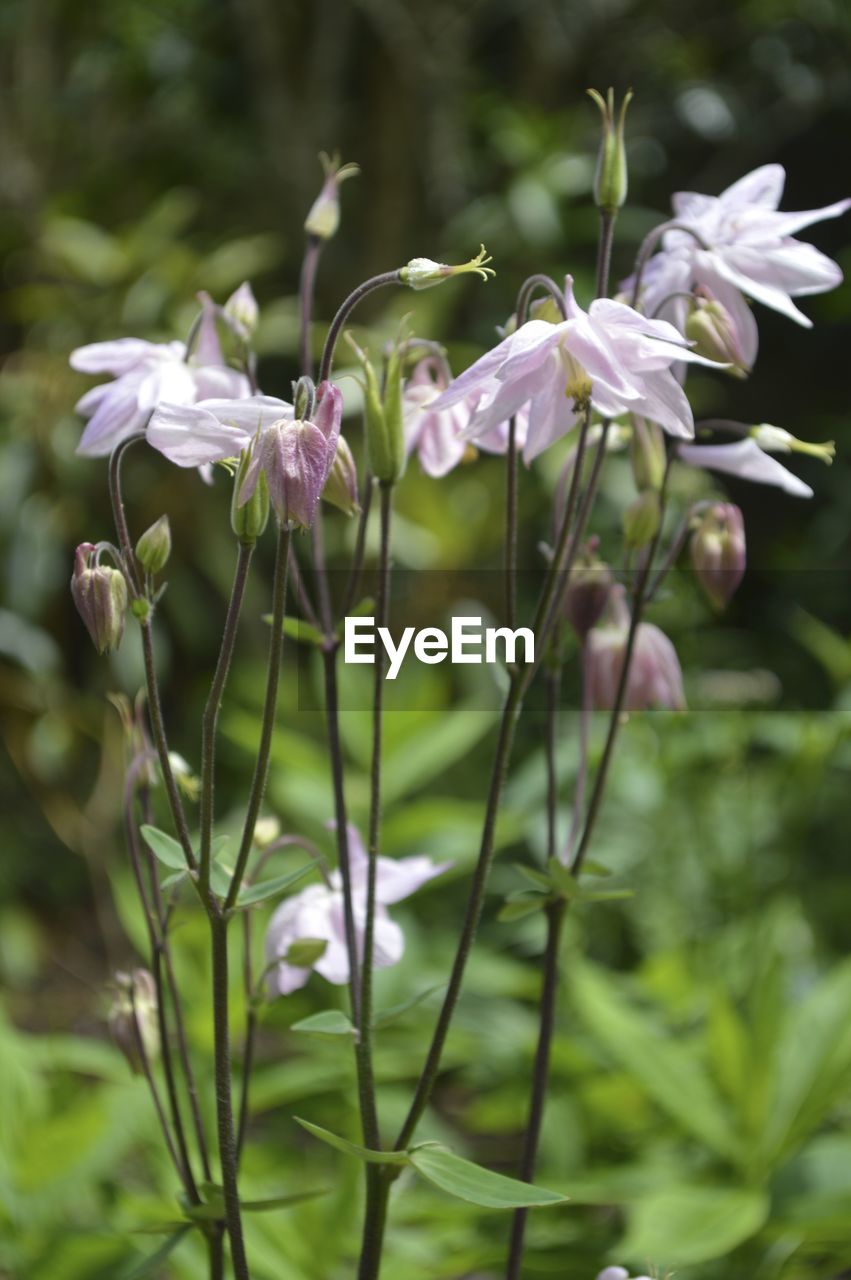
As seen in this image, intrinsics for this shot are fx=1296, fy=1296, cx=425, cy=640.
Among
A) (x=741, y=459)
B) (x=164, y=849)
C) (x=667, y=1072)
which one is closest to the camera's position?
(x=164, y=849)

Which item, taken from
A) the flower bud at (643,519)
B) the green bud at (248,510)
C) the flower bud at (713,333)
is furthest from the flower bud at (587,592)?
the green bud at (248,510)

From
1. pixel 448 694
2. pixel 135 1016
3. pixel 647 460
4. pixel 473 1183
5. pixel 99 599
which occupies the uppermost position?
pixel 448 694

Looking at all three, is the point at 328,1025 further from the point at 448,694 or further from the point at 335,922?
the point at 448,694

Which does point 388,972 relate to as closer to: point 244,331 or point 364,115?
point 244,331

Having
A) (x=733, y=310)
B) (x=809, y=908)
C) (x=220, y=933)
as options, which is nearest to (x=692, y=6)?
(x=809, y=908)

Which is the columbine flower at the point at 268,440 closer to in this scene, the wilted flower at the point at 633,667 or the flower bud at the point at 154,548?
the flower bud at the point at 154,548

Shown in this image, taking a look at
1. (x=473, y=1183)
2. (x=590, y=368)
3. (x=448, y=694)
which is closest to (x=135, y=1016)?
(x=473, y=1183)
